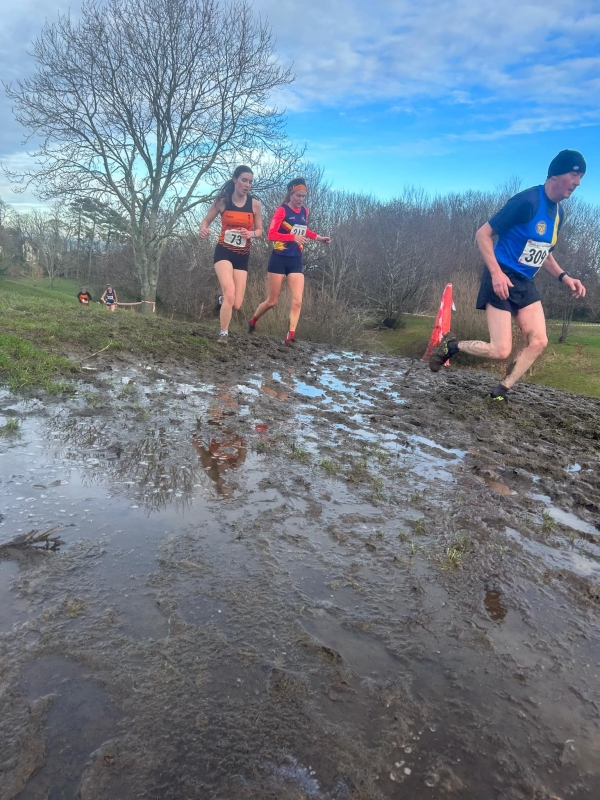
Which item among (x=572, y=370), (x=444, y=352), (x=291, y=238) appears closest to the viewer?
(x=444, y=352)

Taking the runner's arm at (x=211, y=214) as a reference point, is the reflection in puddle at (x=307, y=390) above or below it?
below

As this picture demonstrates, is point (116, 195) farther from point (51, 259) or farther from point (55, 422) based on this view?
point (51, 259)

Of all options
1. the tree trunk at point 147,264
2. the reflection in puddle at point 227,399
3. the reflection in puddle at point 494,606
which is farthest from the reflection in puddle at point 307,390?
the tree trunk at point 147,264

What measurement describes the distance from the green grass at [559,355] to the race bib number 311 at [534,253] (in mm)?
5865

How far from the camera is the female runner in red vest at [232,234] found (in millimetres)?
7422

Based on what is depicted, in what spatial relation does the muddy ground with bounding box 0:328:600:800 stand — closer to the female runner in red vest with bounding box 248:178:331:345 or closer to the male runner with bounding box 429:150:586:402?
the male runner with bounding box 429:150:586:402

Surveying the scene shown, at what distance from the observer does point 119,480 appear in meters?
2.61

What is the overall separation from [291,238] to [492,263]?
3714 mm

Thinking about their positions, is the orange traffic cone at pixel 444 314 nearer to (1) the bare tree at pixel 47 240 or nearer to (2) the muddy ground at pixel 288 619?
(2) the muddy ground at pixel 288 619

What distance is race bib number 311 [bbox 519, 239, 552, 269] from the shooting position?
5.17 m

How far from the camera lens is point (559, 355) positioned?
17109 millimetres

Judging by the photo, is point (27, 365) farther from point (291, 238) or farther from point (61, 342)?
point (291, 238)

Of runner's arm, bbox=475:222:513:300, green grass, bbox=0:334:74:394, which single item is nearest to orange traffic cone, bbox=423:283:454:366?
runner's arm, bbox=475:222:513:300

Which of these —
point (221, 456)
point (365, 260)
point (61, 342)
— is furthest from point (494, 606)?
point (365, 260)
